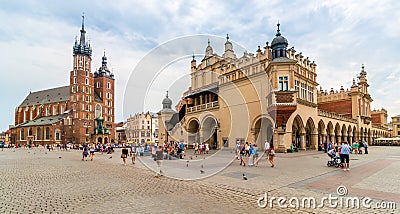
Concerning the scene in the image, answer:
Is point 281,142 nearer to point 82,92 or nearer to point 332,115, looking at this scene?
point 332,115

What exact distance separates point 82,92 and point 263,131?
76.1 m

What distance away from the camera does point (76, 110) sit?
8662cm

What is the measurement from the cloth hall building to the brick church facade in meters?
49.7

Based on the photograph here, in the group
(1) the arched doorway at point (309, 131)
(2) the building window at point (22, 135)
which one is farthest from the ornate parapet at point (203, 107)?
(2) the building window at point (22, 135)

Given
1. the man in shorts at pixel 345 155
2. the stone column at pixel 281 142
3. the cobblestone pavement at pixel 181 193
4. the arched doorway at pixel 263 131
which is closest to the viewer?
the cobblestone pavement at pixel 181 193

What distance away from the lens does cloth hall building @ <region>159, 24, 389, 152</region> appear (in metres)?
28.0

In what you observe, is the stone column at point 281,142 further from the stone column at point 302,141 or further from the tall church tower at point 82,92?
the tall church tower at point 82,92

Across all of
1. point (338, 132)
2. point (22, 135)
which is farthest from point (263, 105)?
point (22, 135)

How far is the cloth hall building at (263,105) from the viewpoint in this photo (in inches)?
1103

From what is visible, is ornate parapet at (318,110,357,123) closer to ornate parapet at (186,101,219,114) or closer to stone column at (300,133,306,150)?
stone column at (300,133,306,150)

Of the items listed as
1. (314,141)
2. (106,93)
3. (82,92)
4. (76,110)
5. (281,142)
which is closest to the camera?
(281,142)

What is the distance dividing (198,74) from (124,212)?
38909 millimetres

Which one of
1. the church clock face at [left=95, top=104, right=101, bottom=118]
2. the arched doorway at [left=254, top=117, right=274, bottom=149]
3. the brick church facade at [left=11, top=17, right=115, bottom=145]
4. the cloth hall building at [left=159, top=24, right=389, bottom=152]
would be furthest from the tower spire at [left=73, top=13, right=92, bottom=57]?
the arched doorway at [left=254, top=117, right=274, bottom=149]

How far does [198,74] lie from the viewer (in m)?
44.5
